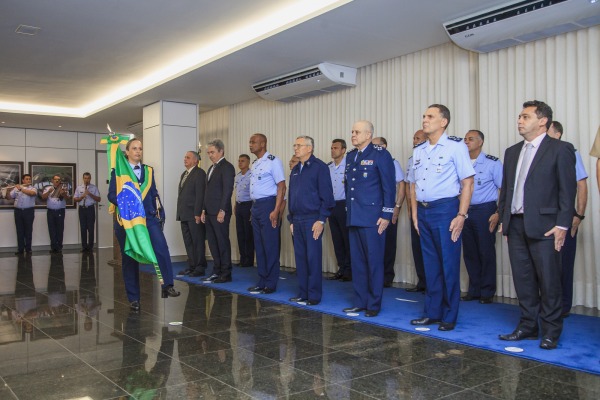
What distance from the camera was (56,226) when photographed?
12.1 metres

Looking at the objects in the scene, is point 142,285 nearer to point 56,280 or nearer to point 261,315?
point 56,280

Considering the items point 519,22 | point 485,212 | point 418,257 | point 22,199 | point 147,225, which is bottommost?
point 418,257

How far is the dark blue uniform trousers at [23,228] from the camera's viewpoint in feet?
38.4

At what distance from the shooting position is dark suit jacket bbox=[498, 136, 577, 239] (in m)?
3.48

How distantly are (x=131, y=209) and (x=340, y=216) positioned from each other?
2873mm

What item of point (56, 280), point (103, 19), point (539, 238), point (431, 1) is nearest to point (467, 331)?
point (539, 238)

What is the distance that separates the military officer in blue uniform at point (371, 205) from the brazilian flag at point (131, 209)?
5.96ft

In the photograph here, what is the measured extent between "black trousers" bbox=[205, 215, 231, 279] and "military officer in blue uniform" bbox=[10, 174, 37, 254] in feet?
22.2

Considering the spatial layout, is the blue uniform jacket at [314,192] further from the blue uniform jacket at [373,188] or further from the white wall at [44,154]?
the white wall at [44,154]

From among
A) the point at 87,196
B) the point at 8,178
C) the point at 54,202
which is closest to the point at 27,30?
the point at 87,196

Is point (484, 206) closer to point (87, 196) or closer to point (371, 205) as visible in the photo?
point (371, 205)

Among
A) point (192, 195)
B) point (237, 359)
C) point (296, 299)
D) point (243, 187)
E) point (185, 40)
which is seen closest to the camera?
point (237, 359)

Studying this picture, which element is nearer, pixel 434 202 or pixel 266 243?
pixel 434 202

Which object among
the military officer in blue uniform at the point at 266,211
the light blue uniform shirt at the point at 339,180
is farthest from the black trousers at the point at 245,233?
the military officer in blue uniform at the point at 266,211
